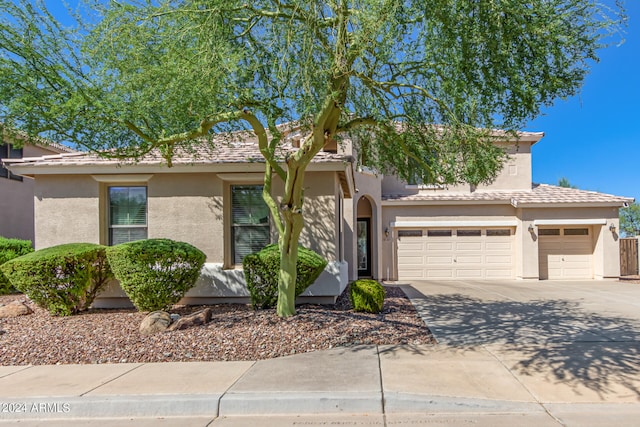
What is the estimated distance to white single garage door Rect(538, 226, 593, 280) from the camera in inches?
646

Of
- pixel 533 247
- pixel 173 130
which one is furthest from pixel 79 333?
pixel 533 247

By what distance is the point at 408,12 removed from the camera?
19.3 ft

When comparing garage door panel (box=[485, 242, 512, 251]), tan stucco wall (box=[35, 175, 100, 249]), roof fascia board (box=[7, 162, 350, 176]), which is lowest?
garage door panel (box=[485, 242, 512, 251])

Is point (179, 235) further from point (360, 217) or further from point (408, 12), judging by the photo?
point (360, 217)

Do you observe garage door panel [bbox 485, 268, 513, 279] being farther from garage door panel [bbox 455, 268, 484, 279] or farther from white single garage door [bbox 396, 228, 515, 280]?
garage door panel [bbox 455, 268, 484, 279]

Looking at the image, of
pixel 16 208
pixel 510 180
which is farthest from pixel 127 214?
pixel 510 180

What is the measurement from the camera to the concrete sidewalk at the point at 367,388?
431 cm

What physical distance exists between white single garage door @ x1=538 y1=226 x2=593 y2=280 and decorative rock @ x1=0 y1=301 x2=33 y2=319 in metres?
17.0

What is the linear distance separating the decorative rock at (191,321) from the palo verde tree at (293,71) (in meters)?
1.33

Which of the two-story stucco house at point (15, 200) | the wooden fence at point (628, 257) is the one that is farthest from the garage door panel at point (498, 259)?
the two-story stucco house at point (15, 200)

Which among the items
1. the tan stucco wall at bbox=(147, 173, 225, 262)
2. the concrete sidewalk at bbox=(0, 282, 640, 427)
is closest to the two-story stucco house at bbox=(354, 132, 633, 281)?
the tan stucco wall at bbox=(147, 173, 225, 262)

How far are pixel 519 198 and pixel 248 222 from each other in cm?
1165

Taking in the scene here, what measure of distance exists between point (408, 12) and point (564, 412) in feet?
17.7

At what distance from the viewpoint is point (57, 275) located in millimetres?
7984
